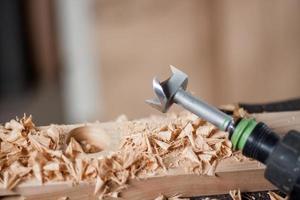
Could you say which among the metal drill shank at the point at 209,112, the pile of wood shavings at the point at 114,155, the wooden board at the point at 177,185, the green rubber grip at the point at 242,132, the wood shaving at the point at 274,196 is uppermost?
the metal drill shank at the point at 209,112

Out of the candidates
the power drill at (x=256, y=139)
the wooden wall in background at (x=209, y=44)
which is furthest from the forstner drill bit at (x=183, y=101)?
the wooden wall in background at (x=209, y=44)

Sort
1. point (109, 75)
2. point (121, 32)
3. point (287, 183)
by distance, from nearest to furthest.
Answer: point (287, 183) < point (121, 32) < point (109, 75)

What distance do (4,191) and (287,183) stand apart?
0.40 meters

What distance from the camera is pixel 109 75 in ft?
7.35

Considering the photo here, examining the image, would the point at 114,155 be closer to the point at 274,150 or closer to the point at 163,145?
the point at 163,145

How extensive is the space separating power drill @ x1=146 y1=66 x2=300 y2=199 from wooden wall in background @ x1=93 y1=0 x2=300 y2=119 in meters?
1.47

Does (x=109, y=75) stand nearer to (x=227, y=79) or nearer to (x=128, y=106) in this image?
(x=128, y=106)

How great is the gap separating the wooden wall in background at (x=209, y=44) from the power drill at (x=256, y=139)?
4.82ft

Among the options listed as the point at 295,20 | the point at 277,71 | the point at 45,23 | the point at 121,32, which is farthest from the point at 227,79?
the point at 45,23

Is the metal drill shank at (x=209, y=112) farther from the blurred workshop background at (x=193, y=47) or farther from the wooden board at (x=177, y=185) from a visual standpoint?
the blurred workshop background at (x=193, y=47)

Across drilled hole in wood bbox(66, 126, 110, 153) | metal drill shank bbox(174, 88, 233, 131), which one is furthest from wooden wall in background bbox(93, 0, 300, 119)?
metal drill shank bbox(174, 88, 233, 131)

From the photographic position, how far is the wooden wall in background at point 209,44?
197cm

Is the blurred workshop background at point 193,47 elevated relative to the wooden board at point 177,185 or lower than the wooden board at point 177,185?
elevated

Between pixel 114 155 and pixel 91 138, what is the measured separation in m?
0.11
